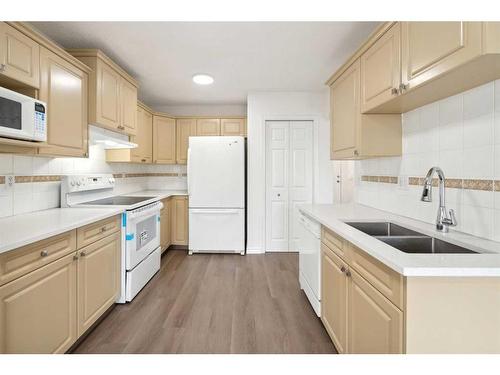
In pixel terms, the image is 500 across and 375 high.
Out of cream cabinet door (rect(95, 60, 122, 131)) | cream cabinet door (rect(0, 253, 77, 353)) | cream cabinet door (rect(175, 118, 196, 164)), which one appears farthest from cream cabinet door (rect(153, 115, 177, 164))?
cream cabinet door (rect(0, 253, 77, 353))

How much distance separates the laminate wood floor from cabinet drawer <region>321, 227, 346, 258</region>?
67 cm

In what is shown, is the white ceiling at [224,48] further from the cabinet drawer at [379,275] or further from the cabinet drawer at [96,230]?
the cabinet drawer at [379,275]

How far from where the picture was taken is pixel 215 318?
7.08ft

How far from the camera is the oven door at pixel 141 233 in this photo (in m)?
2.44

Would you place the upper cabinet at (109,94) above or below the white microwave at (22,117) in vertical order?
above

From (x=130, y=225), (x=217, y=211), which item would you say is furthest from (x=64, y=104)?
(x=217, y=211)

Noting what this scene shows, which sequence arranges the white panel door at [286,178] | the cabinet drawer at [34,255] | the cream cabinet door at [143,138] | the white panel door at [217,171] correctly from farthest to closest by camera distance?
the white panel door at [286,178] < the white panel door at [217,171] < the cream cabinet door at [143,138] < the cabinet drawer at [34,255]

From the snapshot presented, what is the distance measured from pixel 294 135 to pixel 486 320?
10.8ft

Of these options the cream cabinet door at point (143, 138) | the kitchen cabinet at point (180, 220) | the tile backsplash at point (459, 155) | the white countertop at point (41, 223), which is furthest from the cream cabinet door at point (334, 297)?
the cream cabinet door at point (143, 138)

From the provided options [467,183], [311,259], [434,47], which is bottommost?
A: [311,259]

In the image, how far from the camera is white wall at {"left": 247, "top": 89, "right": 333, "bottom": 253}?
390 cm

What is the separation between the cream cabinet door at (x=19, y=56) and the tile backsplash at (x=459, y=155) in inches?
99.6

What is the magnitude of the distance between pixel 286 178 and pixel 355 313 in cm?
275

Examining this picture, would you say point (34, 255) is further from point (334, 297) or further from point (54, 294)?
point (334, 297)
